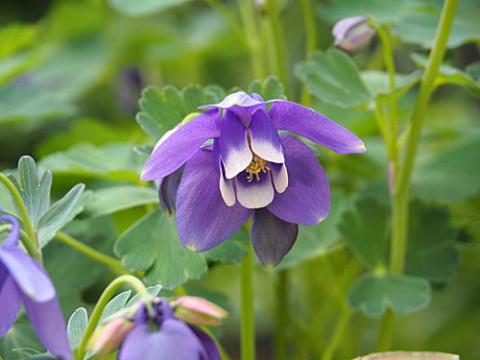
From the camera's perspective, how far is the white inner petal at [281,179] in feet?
2.22

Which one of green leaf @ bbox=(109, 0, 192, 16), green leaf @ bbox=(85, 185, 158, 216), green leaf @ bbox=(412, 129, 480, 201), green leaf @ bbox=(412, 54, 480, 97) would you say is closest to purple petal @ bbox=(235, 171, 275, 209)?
green leaf @ bbox=(85, 185, 158, 216)

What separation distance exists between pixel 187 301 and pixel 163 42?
56.1 inches

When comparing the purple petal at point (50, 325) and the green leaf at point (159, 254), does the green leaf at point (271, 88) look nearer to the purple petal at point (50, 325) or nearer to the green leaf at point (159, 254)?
the green leaf at point (159, 254)

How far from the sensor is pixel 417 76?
3.06ft

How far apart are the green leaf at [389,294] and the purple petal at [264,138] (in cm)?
37

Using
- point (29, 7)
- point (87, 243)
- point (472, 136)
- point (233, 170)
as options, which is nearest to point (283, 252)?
point (233, 170)

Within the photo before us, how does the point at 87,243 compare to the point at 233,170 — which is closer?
the point at 233,170

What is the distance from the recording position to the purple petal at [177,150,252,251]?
0.69 metres

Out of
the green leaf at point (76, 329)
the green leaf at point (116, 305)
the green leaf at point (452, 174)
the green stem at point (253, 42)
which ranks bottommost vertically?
the green leaf at point (452, 174)

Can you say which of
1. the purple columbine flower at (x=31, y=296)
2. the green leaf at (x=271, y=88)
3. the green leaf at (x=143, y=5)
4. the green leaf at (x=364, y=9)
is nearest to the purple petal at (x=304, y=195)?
the green leaf at (x=271, y=88)

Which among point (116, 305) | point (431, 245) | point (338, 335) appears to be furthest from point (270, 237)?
point (431, 245)

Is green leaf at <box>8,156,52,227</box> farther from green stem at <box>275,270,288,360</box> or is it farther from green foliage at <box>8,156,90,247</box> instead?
green stem at <box>275,270,288,360</box>

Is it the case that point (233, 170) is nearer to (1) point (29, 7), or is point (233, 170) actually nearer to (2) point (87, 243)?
(2) point (87, 243)

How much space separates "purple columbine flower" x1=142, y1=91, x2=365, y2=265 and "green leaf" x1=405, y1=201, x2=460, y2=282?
46cm
